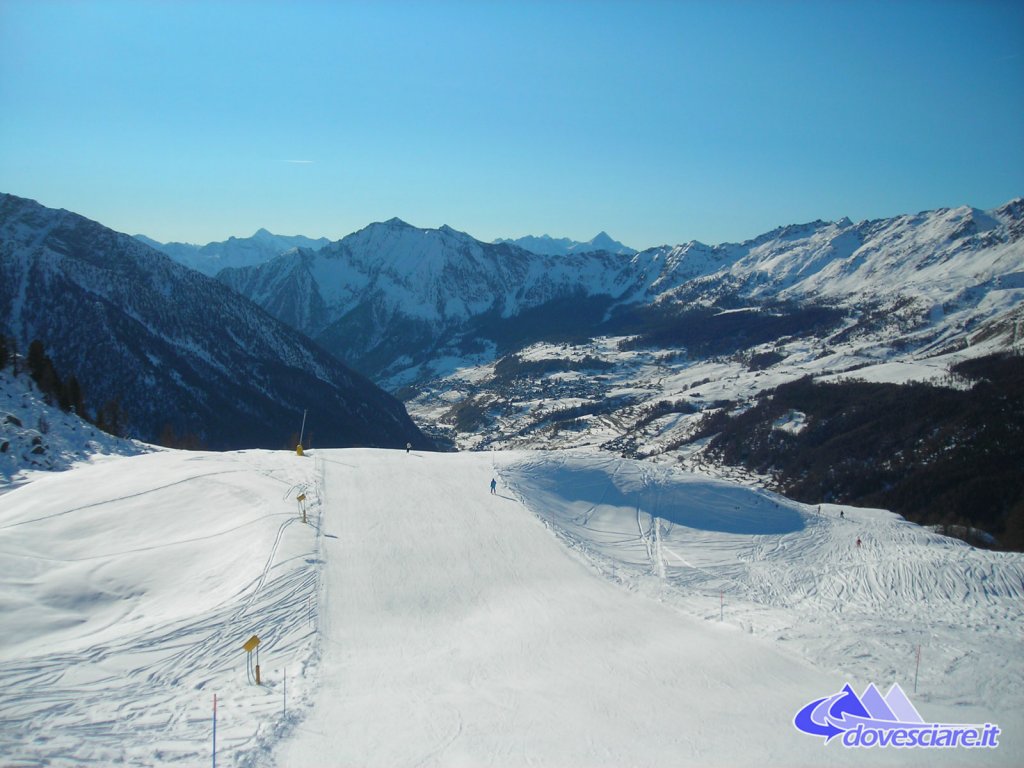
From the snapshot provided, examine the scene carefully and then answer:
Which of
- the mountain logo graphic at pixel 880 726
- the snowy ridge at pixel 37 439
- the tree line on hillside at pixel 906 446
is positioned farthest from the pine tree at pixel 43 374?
the tree line on hillside at pixel 906 446

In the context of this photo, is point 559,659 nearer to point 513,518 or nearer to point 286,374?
point 513,518

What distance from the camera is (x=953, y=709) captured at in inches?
844

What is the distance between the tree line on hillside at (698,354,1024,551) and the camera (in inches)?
4508

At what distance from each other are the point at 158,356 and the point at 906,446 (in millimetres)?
183070

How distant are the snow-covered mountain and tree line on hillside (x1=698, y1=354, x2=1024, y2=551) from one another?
114151mm

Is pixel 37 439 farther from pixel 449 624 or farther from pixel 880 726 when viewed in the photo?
pixel 880 726

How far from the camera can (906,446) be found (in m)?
139

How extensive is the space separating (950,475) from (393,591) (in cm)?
13202

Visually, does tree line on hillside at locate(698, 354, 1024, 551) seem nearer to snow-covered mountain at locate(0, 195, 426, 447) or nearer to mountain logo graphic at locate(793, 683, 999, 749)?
mountain logo graphic at locate(793, 683, 999, 749)

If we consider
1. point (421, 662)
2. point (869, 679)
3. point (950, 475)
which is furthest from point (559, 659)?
point (950, 475)

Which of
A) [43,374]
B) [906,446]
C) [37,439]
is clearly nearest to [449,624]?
[37,439]

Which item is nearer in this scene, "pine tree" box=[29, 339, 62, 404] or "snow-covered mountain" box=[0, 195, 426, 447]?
"pine tree" box=[29, 339, 62, 404]

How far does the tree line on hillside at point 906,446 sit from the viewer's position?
114 metres

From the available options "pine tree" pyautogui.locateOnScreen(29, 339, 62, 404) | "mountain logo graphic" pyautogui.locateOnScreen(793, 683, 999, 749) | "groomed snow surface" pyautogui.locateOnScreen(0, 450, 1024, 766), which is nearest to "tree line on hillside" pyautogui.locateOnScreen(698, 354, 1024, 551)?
"groomed snow surface" pyautogui.locateOnScreen(0, 450, 1024, 766)
